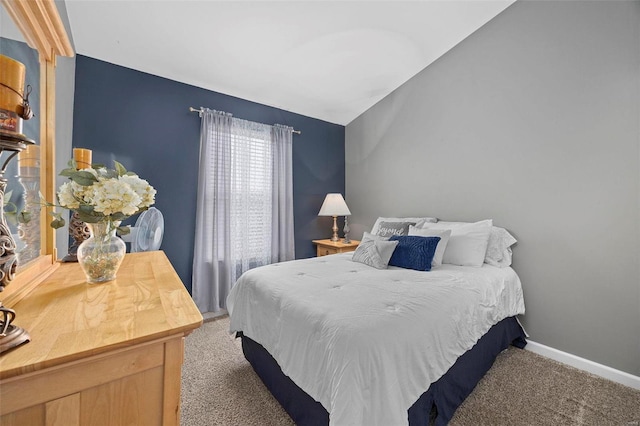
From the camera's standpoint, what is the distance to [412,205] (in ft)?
10.4

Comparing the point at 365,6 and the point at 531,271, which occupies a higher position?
the point at 365,6

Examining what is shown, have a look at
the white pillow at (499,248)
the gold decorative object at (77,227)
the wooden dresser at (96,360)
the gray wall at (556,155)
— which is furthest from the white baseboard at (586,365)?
the gold decorative object at (77,227)

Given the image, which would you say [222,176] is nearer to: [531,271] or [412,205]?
[412,205]

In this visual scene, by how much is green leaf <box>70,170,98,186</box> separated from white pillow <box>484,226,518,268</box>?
2.67m

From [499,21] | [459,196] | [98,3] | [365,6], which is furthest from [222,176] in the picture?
[499,21]

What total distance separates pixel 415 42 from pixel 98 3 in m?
2.60

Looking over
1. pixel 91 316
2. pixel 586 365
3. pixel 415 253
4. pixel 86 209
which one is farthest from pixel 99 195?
pixel 586 365

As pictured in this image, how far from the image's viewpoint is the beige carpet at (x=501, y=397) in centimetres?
146

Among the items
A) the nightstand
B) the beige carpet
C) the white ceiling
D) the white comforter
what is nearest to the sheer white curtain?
the nightstand

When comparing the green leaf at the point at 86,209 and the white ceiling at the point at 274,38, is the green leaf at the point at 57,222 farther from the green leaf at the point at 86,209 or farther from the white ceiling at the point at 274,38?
the white ceiling at the point at 274,38

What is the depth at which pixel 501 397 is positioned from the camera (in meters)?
1.62

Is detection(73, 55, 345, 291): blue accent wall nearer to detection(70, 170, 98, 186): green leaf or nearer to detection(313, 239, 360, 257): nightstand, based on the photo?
detection(313, 239, 360, 257): nightstand

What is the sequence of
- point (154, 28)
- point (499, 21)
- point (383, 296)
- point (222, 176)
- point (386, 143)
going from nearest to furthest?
point (383, 296)
point (154, 28)
point (499, 21)
point (222, 176)
point (386, 143)

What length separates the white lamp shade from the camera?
11.6 feet
